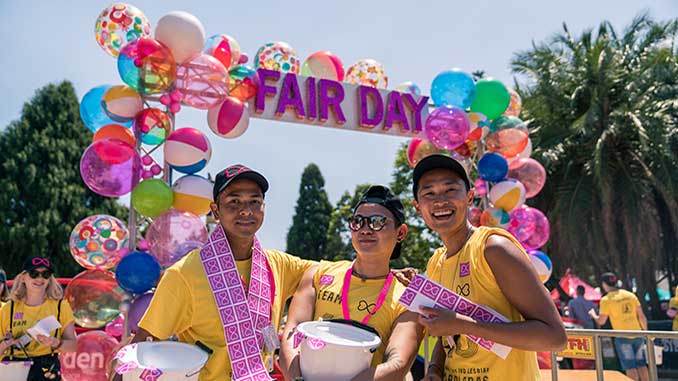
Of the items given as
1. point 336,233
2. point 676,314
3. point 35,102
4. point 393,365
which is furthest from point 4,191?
point 393,365

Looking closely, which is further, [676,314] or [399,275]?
[676,314]

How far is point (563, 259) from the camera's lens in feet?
58.9

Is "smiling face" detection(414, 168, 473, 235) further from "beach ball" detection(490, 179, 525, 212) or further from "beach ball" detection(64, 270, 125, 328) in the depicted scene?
"beach ball" detection(490, 179, 525, 212)

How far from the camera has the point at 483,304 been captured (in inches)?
90.3

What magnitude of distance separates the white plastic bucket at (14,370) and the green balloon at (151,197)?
2677mm

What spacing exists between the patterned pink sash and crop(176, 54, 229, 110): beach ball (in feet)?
15.2

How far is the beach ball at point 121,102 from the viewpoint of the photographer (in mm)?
7020

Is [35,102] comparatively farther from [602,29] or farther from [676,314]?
[676,314]

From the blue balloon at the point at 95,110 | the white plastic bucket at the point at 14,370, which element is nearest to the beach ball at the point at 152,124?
the blue balloon at the point at 95,110

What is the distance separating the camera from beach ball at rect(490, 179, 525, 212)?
9062 millimetres

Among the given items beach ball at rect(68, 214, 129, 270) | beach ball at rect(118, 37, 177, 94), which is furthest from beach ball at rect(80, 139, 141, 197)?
beach ball at rect(118, 37, 177, 94)

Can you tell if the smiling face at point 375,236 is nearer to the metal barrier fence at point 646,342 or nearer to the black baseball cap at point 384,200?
the black baseball cap at point 384,200

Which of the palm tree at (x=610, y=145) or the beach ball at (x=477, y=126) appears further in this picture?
the palm tree at (x=610, y=145)

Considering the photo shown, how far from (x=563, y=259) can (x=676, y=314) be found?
29.0 ft
